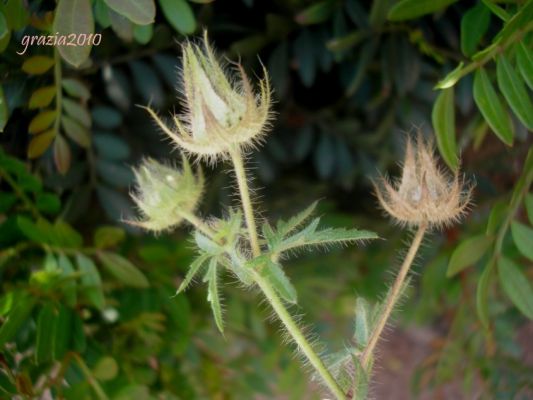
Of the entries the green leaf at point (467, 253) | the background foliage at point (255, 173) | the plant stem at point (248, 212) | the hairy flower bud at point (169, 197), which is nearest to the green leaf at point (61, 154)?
the background foliage at point (255, 173)

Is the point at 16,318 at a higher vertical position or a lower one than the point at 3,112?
lower

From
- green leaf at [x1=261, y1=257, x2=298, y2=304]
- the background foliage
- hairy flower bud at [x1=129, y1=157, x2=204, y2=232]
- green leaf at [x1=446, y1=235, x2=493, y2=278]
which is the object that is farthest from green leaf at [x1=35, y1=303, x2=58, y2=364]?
green leaf at [x1=446, y1=235, x2=493, y2=278]

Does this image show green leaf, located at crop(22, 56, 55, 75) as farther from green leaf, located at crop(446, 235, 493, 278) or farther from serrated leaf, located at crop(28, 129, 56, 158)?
green leaf, located at crop(446, 235, 493, 278)

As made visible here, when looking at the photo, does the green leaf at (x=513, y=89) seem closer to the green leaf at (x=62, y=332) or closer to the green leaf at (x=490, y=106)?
the green leaf at (x=490, y=106)

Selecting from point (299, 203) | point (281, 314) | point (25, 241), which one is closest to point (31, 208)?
point (25, 241)

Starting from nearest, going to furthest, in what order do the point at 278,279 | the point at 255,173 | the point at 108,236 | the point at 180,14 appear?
the point at 278,279 → the point at 180,14 → the point at 108,236 → the point at 255,173

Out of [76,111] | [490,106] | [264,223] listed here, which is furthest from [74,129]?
[490,106]

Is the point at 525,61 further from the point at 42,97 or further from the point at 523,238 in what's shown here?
the point at 42,97
